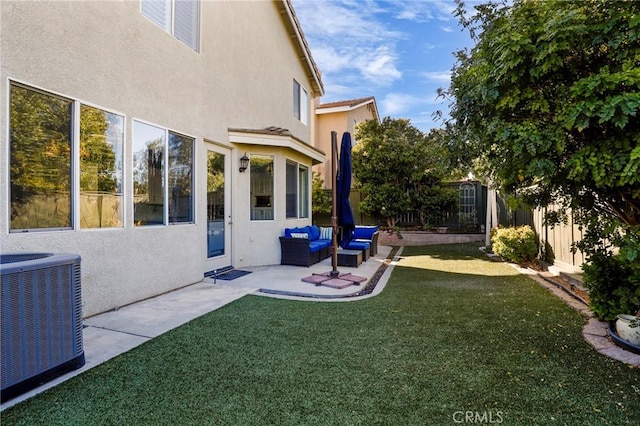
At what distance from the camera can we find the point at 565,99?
9.43 ft

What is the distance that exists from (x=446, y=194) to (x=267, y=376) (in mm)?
12849

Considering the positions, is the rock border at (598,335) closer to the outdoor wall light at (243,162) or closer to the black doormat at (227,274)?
the black doormat at (227,274)

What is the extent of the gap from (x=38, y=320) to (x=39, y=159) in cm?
228

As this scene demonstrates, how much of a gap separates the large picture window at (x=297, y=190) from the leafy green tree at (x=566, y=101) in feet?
22.8

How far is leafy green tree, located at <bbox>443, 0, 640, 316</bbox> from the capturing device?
101 inches

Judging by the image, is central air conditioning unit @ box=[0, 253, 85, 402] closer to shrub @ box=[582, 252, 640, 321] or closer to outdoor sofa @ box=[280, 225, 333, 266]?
shrub @ box=[582, 252, 640, 321]

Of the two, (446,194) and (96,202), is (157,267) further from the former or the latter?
(446,194)

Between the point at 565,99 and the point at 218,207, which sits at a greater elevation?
the point at 565,99

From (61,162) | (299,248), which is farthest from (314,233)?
(61,162)

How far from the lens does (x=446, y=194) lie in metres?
14.5

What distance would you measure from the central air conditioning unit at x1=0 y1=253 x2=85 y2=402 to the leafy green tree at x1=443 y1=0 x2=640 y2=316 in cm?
398

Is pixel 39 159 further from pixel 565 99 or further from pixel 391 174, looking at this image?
pixel 391 174

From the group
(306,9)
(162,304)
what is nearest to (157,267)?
(162,304)

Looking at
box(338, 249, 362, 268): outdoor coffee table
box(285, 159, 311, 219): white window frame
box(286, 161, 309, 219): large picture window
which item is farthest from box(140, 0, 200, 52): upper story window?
box(338, 249, 362, 268): outdoor coffee table
